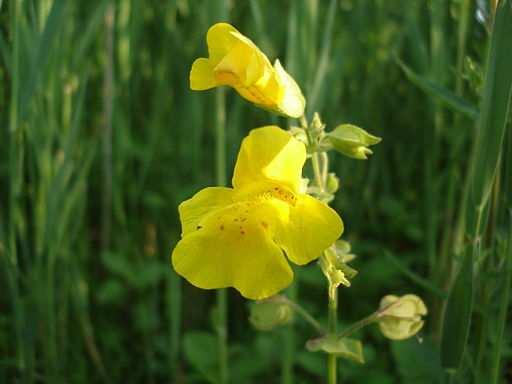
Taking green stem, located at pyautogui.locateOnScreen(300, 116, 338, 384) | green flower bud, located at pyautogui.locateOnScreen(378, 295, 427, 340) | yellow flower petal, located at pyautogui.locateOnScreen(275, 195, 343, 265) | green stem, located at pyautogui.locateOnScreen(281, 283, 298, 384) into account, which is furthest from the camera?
green stem, located at pyautogui.locateOnScreen(281, 283, 298, 384)

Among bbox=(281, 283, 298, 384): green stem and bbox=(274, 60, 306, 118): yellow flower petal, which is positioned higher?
bbox=(274, 60, 306, 118): yellow flower petal

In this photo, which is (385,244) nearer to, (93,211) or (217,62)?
(93,211)

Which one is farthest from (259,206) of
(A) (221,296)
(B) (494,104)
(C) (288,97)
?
(A) (221,296)

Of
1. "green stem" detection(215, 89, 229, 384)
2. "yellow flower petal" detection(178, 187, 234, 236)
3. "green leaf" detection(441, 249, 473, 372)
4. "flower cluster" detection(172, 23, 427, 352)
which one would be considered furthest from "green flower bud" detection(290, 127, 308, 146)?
"green stem" detection(215, 89, 229, 384)

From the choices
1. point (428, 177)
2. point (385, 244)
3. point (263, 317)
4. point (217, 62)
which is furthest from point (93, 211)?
point (217, 62)

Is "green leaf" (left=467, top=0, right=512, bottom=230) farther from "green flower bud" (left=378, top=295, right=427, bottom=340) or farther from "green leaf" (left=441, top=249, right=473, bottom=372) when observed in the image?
"green flower bud" (left=378, top=295, right=427, bottom=340)

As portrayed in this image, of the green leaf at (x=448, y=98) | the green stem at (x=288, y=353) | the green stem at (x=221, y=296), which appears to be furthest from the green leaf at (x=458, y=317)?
the green stem at (x=221, y=296)

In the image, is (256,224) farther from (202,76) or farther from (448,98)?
(448,98)
